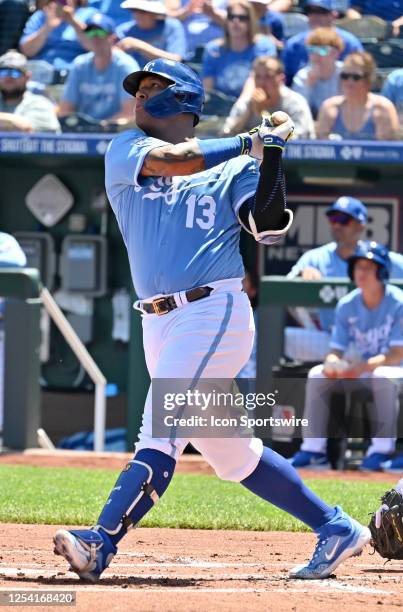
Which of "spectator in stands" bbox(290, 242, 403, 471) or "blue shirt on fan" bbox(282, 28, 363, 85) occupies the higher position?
"blue shirt on fan" bbox(282, 28, 363, 85)

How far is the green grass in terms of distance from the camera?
570 cm

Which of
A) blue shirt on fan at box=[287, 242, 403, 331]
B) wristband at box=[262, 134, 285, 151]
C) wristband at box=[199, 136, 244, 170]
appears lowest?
blue shirt on fan at box=[287, 242, 403, 331]

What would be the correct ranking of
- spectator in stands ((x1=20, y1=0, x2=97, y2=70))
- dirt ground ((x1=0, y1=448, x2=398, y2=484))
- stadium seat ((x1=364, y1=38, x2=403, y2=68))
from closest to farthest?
dirt ground ((x1=0, y1=448, x2=398, y2=484)) < stadium seat ((x1=364, y1=38, x2=403, y2=68)) < spectator in stands ((x1=20, y1=0, x2=97, y2=70))

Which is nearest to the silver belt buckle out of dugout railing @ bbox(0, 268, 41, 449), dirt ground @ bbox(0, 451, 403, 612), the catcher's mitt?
dirt ground @ bbox(0, 451, 403, 612)

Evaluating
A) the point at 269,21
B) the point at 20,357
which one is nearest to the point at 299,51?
the point at 269,21

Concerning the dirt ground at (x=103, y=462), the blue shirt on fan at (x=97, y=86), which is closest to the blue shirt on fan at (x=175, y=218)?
the dirt ground at (x=103, y=462)

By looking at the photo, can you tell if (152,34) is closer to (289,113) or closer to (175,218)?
(289,113)

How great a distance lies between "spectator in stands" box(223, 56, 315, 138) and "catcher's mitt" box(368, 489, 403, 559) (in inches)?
202

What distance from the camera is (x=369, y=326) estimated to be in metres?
8.18

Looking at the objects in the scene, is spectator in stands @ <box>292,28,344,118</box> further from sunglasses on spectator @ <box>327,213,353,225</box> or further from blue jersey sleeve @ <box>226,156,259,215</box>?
blue jersey sleeve @ <box>226,156,259,215</box>

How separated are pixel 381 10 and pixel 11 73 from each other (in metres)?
3.27

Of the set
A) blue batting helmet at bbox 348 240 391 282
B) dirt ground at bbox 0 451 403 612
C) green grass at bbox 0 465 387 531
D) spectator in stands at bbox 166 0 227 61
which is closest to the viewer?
dirt ground at bbox 0 451 403 612

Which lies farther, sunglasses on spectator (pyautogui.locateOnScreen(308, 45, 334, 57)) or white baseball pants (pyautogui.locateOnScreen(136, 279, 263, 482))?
sunglasses on spectator (pyautogui.locateOnScreen(308, 45, 334, 57))

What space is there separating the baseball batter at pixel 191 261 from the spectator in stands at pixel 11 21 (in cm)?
791
